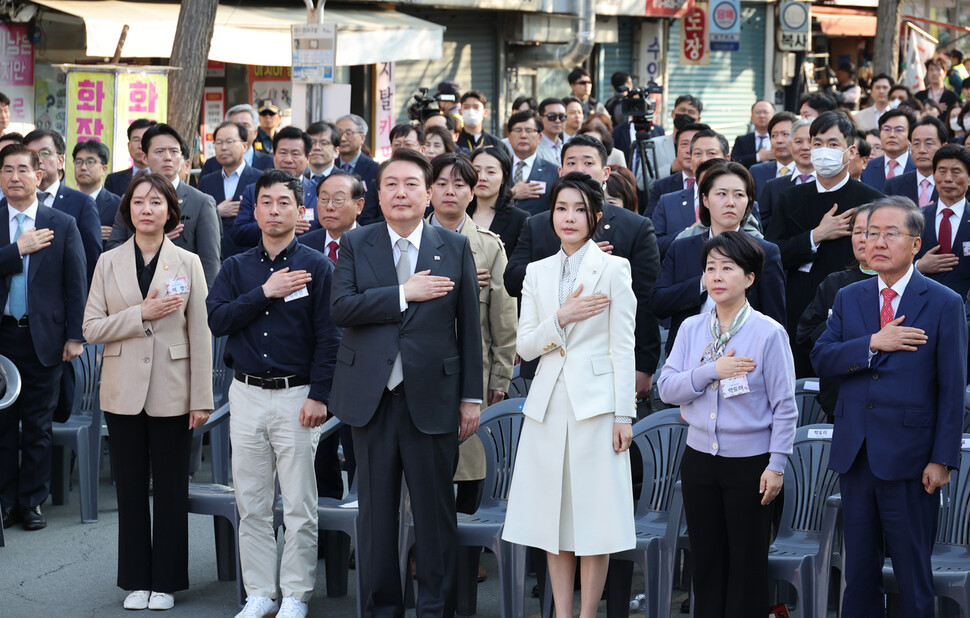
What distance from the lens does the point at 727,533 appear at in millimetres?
4508

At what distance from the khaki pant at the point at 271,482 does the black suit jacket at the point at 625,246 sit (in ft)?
4.03

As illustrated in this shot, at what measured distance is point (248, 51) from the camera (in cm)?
1312

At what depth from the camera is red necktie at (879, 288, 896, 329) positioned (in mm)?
4523

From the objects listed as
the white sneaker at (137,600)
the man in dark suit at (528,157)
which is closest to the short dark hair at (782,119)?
the man in dark suit at (528,157)

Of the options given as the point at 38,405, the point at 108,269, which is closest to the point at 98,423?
the point at 38,405

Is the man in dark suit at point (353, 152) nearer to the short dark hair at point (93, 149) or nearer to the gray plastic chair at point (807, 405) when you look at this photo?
the short dark hair at point (93, 149)

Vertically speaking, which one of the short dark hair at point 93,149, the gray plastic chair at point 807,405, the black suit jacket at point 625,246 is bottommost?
the gray plastic chair at point 807,405

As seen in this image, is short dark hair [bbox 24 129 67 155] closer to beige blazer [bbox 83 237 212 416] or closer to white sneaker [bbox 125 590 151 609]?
beige blazer [bbox 83 237 212 416]

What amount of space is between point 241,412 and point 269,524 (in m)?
0.48

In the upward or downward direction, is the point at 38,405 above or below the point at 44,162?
below

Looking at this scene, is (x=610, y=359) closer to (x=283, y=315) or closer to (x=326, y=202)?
(x=283, y=315)

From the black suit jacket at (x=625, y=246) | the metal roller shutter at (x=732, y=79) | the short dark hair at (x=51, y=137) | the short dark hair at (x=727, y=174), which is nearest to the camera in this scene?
the short dark hair at (x=727, y=174)

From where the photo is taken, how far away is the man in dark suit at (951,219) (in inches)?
254

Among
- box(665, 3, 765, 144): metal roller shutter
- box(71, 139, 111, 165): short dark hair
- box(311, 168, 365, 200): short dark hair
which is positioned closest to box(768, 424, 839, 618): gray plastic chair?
box(311, 168, 365, 200): short dark hair
